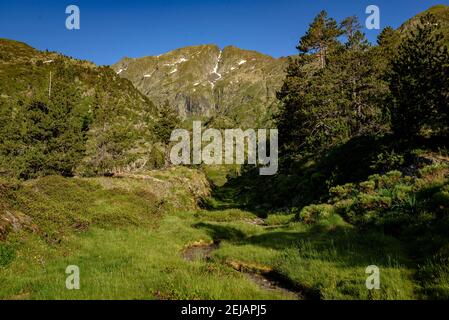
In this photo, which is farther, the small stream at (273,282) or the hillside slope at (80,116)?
the hillside slope at (80,116)

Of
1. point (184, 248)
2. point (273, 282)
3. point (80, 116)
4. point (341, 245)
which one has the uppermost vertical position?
point (80, 116)

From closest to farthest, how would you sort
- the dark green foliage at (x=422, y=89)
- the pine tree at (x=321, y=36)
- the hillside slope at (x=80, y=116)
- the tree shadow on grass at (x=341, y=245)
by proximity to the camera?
the tree shadow on grass at (x=341, y=245) < the dark green foliage at (x=422, y=89) < the hillside slope at (x=80, y=116) < the pine tree at (x=321, y=36)

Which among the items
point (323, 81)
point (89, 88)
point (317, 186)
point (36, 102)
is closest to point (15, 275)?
point (317, 186)

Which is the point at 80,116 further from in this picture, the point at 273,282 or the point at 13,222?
the point at 273,282

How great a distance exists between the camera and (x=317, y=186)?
28672 millimetres

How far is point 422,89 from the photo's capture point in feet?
68.6

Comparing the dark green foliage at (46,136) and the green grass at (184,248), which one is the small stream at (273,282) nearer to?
the green grass at (184,248)

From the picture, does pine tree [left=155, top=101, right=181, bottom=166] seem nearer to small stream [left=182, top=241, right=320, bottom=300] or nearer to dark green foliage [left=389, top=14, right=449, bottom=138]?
dark green foliage [left=389, top=14, right=449, bottom=138]

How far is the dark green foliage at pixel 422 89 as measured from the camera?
20.2 metres

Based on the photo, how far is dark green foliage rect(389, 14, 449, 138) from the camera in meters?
20.2

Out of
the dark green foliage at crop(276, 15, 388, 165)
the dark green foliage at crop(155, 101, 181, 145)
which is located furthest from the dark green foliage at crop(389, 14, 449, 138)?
the dark green foliage at crop(155, 101, 181, 145)

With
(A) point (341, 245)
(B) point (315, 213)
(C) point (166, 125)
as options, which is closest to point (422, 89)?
(B) point (315, 213)

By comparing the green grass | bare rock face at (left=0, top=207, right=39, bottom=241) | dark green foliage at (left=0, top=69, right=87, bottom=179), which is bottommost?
the green grass

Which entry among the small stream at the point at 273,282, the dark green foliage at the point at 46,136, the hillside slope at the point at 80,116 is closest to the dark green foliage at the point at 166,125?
the hillside slope at the point at 80,116
